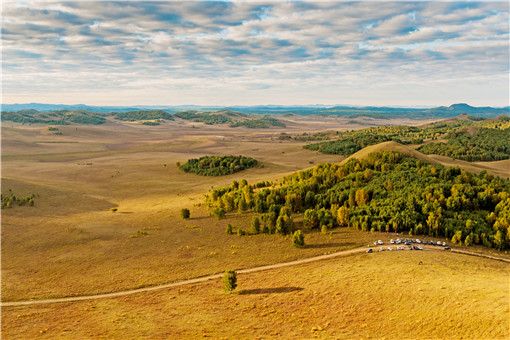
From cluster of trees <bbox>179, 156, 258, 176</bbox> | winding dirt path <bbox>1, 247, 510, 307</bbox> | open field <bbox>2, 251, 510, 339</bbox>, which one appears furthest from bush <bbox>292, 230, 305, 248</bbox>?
cluster of trees <bbox>179, 156, 258, 176</bbox>

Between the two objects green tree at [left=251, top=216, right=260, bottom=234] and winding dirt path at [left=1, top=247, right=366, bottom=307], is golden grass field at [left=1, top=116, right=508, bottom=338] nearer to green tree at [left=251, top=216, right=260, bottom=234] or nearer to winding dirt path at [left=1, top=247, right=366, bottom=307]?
winding dirt path at [left=1, top=247, right=366, bottom=307]

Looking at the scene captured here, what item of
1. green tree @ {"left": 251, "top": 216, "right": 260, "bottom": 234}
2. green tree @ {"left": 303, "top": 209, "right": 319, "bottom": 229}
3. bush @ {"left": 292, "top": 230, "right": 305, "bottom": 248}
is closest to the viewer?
bush @ {"left": 292, "top": 230, "right": 305, "bottom": 248}

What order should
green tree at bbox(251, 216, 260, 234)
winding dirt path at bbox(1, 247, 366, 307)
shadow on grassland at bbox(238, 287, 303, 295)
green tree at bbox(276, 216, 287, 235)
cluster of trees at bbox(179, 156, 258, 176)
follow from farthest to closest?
cluster of trees at bbox(179, 156, 258, 176) < green tree at bbox(251, 216, 260, 234) < green tree at bbox(276, 216, 287, 235) < shadow on grassland at bbox(238, 287, 303, 295) < winding dirt path at bbox(1, 247, 366, 307)

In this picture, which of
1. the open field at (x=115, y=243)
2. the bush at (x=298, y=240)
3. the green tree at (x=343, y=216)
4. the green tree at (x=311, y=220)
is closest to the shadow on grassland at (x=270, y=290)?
the open field at (x=115, y=243)

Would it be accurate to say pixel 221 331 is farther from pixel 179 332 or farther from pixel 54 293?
pixel 54 293

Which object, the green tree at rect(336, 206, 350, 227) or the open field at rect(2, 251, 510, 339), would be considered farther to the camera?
the green tree at rect(336, 206, 350, 227)

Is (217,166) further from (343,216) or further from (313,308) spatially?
(313,308)

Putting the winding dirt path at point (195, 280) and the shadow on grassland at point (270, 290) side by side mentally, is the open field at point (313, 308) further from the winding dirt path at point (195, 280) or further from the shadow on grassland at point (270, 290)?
the winding dirt path at point (195, 280)

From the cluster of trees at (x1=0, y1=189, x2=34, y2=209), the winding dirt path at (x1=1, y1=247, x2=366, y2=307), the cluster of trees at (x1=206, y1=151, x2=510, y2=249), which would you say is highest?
the cluster of trees at (x1=206, y1=151, x2=510, y2=249)
